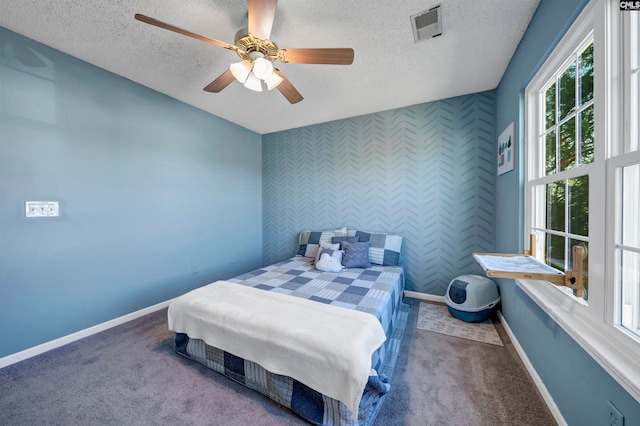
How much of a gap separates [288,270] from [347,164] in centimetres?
183

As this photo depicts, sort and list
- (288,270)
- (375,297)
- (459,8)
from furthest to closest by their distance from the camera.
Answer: (288,270) < (375,297) < (459,8)

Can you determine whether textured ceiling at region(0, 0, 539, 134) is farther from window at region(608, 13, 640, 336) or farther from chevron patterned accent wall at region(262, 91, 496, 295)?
window at region(608, 13, 640, 336)

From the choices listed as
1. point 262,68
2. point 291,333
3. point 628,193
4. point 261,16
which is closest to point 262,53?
point 262,68

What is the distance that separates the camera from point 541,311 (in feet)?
4.88

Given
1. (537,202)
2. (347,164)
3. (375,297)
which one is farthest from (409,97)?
(375,297)

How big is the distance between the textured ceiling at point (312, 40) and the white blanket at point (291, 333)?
207 cm

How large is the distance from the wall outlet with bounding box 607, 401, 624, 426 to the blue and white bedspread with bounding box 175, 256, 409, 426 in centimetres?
86

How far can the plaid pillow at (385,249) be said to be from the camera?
2.86 metres

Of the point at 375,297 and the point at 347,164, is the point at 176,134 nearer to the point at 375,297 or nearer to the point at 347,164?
the point at 347,164

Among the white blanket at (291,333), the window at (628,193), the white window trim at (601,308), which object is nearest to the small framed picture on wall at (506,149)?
the white window trim at (601,308)

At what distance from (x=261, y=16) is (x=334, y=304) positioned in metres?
1.97

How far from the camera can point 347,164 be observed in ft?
11.4

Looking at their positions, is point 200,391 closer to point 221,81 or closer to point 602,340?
point 602,340

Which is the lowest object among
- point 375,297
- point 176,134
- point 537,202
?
point 375,297
